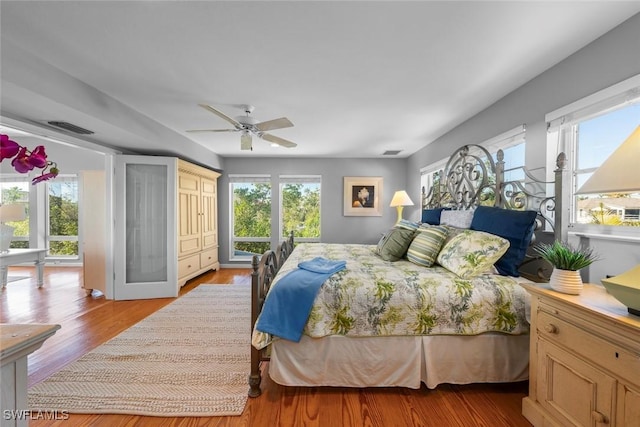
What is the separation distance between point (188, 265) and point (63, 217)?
3401 millimetres

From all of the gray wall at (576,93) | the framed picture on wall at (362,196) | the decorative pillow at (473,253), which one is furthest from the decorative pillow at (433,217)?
the framed picture on wall at (362,196)

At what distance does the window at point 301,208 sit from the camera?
548cm

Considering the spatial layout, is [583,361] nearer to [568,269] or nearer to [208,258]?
[568,269]

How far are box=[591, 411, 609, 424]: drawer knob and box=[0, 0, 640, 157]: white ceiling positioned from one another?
204cm

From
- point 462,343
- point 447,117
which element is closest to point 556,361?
point 462,343

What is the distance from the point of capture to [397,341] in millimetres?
1760

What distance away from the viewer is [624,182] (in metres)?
1.03

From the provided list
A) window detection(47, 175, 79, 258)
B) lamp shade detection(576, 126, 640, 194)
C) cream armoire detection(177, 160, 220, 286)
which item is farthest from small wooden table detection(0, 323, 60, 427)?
window detection(47, 175, 79, 258)

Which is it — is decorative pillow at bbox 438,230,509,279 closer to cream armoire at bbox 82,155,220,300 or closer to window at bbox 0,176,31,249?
cream armoire at bbox 82,155,220,300

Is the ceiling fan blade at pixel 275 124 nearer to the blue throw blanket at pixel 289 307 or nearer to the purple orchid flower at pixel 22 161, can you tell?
the blue throw blanket at pixel 289 307

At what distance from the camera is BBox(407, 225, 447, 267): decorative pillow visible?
89.5 inches

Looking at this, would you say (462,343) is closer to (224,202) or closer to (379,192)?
(379,192)

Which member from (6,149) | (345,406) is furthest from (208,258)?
(6,149)

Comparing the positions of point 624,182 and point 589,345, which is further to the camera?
point 589,345
